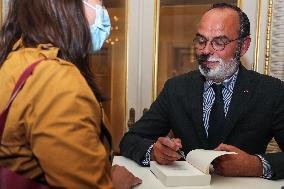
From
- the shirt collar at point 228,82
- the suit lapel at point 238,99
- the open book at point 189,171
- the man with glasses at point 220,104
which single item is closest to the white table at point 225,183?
the open book at point 189,171

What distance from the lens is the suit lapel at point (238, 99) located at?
1.83 m

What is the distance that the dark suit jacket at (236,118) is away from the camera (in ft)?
6.08

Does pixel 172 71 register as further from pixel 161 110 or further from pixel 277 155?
pixel 277 155

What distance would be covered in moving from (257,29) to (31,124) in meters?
2.36

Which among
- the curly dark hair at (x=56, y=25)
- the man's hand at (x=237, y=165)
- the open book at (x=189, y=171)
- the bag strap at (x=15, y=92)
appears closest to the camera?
the bag strap at (x=15, y=92)

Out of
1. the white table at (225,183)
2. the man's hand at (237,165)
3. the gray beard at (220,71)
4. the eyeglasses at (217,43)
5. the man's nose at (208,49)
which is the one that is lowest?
the white table at (225,183)

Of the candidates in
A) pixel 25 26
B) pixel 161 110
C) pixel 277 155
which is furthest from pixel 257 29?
pixel 25 26

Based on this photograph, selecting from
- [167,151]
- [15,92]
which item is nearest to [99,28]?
[15,92]

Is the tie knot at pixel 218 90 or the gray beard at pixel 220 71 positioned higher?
the gray beard at pixel 220 71

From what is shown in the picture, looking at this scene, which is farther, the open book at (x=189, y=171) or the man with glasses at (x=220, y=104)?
the man with glasses at (x=220, y=104)

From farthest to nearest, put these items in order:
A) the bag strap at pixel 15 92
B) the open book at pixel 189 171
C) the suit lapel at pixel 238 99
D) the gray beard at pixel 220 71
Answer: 1. the gray beard at pixel 220 71
2. the suit lapel at pixel 238 99
3. the open book at pixel 189 171
4. the bag strap at pixel 15 92

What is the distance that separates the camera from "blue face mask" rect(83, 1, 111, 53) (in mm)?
1102

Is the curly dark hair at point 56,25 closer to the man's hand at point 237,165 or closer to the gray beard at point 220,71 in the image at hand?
the man's hand at point 237,165

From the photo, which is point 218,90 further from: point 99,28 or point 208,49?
point 99,28
